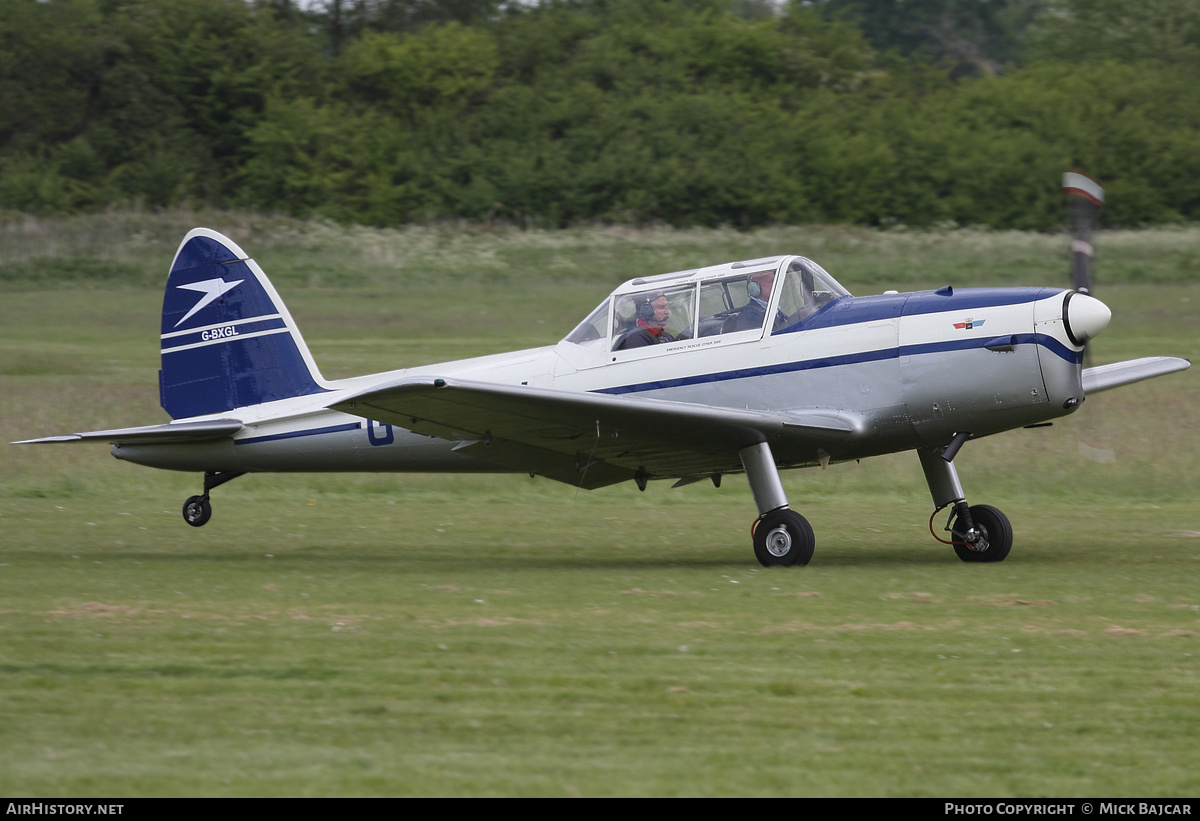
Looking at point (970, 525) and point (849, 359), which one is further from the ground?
point (849, 359)

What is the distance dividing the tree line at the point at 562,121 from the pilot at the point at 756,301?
3374 cm

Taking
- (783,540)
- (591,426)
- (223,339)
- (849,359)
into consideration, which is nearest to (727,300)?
(849,359)

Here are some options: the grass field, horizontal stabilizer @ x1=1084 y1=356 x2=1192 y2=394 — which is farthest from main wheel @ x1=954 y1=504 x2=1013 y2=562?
horizontal stabilizer @ x1=1084 y1=356 x2=1192 y2=394

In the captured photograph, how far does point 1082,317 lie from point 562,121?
41257 mm

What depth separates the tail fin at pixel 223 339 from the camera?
41.9 ft

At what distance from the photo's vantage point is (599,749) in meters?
5.40

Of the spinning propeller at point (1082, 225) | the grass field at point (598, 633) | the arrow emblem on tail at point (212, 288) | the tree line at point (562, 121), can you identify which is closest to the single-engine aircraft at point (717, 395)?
the spinning propeller at point (1082, 225)

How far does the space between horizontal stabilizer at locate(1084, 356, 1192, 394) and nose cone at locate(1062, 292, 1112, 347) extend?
1063 mm

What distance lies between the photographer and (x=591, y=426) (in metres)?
10.7

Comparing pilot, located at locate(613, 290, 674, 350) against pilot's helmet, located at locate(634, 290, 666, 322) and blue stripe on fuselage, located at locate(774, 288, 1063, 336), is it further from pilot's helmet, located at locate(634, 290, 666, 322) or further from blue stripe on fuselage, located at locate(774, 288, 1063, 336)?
blue stripe on fuselage, located at locate(774, 288, 1063, 336)

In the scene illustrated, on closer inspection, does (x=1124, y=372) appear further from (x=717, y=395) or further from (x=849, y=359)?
(x=717, y=395)
